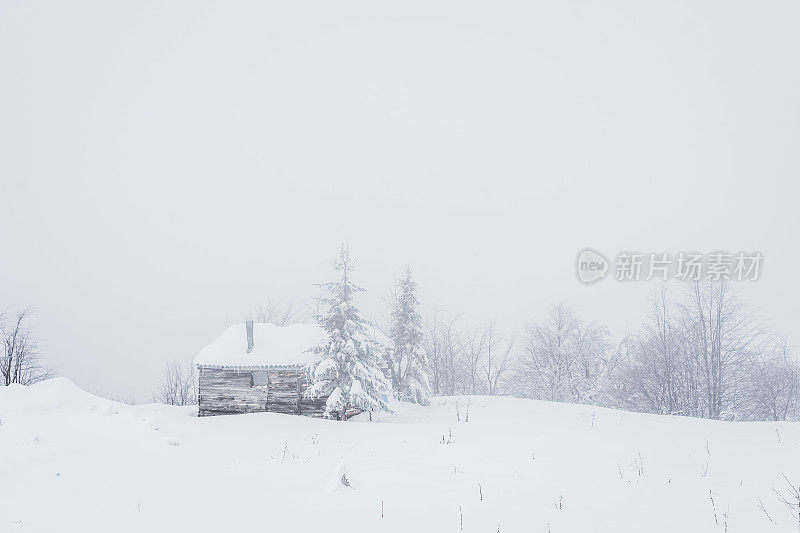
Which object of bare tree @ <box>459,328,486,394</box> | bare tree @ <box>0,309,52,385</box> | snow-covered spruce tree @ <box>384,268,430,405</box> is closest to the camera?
bare tree @ <box>0,309,52,385</box>

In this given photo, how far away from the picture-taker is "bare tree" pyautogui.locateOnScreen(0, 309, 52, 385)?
92.9 feet

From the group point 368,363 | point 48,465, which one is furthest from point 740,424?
point 48,465

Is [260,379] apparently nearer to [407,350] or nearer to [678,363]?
[407,350]

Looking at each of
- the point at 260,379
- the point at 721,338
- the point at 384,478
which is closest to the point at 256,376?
the point at 260,379

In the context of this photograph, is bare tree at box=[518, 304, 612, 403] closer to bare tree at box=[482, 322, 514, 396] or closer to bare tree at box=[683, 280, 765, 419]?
bare tree at box=[482, 322, 514, 396]

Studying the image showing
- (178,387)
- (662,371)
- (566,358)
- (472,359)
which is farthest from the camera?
(472,359)

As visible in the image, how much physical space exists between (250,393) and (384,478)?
65.4 feet

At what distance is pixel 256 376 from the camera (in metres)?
25.3

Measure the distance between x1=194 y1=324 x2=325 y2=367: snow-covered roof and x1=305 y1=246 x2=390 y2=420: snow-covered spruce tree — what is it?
2882 mm

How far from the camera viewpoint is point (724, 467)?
28.8 feet

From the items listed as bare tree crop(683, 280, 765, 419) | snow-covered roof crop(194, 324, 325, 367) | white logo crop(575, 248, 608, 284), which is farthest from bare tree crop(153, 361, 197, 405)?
bare tree crop(683, 280, 765, 419)

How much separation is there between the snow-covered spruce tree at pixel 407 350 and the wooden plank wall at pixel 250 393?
617cm

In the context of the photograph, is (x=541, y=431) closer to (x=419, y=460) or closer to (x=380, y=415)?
(x=419, y=460)

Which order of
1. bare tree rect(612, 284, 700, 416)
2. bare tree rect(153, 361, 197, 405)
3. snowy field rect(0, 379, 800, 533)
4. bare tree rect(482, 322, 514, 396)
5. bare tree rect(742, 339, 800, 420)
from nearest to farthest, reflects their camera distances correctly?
snowy field rect(0, 379, 800, 533), bare tree rect(742, 339, 800, 420), bare tree rect(612, 284, 700, 416), bare tree rect(153, 361, 197, 405), bare tree rect(482, 322, 514, 396)
